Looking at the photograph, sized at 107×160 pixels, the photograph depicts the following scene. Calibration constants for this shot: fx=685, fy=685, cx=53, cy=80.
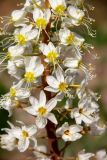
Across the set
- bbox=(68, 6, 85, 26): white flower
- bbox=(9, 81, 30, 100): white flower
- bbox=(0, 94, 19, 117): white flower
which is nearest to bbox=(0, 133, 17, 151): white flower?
bbox=(0, 94, 19, 117): white flower

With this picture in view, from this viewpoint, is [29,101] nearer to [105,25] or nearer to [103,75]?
[103,75]

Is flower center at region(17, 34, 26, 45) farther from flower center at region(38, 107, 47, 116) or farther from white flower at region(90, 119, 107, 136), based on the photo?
white flower at region(90, 119, 107, 136)

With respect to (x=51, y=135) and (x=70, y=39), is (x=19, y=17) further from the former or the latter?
(x=51, y=135)

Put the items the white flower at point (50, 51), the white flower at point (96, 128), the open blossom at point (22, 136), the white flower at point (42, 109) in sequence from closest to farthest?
the white flower at point (50, 51) → the white flower at point (42, 109) → the open blossom at point (22, 136) → the white flower at point (96, 128)

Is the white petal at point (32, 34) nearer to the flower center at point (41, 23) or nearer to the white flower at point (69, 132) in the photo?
the flower center at point (41, 23)

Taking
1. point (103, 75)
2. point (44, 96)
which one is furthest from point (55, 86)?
point (103, 75)

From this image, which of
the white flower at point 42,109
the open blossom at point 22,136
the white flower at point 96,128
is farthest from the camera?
the white flower at point 96,128

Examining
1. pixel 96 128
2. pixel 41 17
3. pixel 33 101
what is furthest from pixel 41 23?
pixel 96 128

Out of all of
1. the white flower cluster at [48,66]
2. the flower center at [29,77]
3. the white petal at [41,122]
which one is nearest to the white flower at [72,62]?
the white flower cluster at [48,66]
